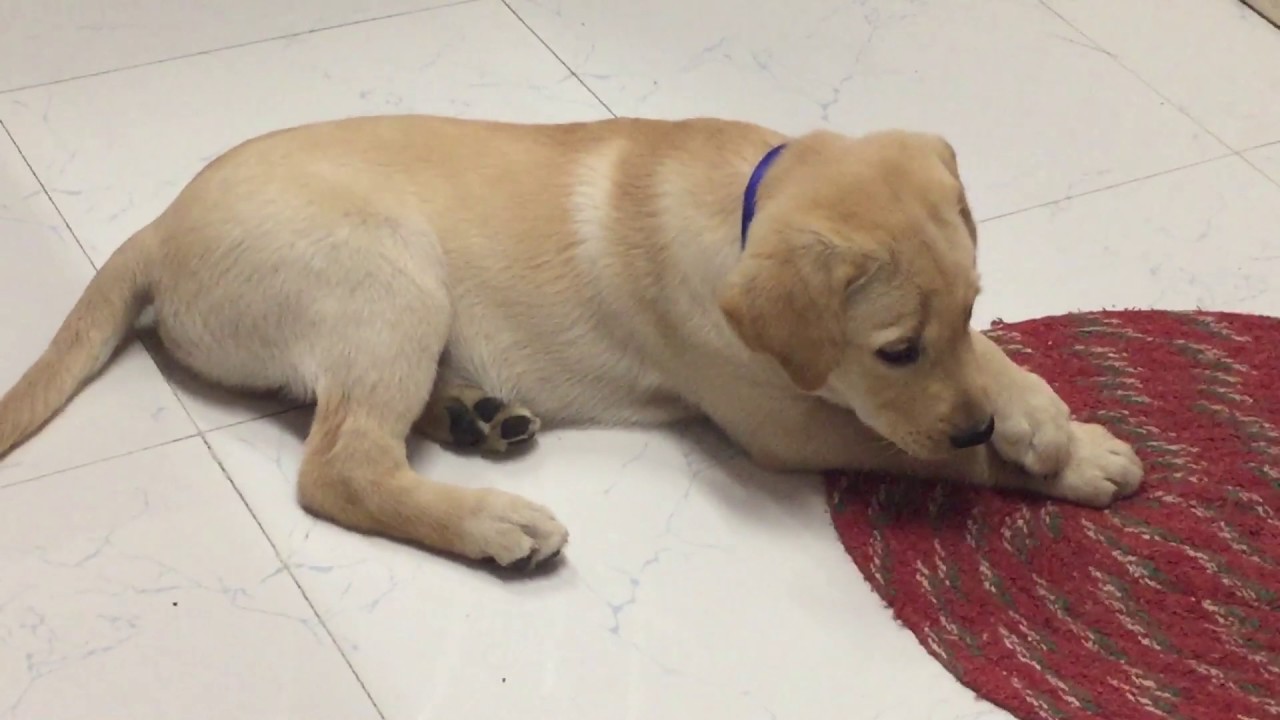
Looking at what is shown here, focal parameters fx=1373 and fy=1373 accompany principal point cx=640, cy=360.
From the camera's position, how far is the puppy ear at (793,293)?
184cm

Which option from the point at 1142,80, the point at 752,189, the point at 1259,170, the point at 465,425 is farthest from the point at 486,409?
the point at 1142,80

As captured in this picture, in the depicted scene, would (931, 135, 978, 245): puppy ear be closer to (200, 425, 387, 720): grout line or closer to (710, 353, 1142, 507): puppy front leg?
(710, 353, 1142, 507): puppy front leg

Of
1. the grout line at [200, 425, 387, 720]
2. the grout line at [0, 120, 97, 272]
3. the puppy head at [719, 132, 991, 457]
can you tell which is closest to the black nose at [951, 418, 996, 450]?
the puppy head at [719, 132, 991, 457]

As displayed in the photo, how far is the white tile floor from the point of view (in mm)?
1931

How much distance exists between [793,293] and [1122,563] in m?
0.69

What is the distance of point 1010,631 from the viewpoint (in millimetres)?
1985

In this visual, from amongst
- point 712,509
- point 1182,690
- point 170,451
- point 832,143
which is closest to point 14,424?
point 170,451

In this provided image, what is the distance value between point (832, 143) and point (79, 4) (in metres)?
2.18

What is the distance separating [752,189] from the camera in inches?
79.1

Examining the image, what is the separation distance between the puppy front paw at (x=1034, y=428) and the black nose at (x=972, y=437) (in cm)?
10

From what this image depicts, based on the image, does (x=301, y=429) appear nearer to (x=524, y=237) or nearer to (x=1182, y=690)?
(x=524, y=237)

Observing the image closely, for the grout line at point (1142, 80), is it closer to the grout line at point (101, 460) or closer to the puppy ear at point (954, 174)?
the puppy ear at point (954, 174)

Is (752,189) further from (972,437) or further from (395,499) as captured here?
(395,499)

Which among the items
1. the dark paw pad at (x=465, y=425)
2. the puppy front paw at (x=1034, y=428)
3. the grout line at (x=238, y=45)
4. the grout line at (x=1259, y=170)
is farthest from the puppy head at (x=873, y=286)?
the grout line at (x=238, y=45)
